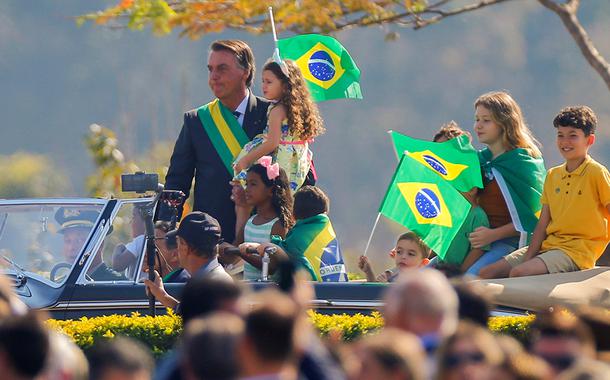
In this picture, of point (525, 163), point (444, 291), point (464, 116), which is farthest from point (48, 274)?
point (464, 116)

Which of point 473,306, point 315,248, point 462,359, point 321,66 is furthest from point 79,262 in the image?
point 462,359

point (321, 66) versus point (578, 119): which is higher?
point (321, 66)

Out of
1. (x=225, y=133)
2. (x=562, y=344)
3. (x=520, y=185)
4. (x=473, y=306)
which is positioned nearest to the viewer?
(x=562, y=344)

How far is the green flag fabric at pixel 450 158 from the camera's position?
10164 millimetres

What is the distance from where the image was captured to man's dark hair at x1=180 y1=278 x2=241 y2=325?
20.5 feet

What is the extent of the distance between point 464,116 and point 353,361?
151 ft

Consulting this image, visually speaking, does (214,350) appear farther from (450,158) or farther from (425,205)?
(450,158)

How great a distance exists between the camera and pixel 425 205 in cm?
1018

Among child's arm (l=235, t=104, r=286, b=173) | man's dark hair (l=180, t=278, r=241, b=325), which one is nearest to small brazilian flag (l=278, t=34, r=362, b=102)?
child's arm (l=235, t=104, r=286, b=173)

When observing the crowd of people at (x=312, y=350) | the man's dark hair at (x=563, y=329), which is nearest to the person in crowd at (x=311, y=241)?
the crowd of people at (x=312, y=350)

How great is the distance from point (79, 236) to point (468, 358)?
4990 mm

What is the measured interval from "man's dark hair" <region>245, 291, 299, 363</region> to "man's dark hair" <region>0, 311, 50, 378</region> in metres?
0.74

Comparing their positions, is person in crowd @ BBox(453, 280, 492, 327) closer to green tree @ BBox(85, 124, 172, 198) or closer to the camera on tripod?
the camera on tripod

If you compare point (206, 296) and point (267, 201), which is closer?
point (206, 296)
